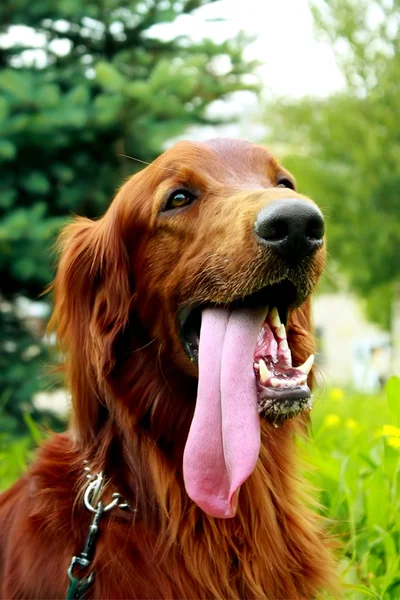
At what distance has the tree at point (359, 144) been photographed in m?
14.3

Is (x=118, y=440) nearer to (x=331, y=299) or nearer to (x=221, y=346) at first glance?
(x=221, y=346)

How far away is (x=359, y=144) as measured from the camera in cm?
1495

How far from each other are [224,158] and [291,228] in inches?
26.7

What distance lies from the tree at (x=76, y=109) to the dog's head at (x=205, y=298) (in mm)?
2111

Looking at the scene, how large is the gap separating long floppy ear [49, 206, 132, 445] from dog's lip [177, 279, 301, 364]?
0.26 m

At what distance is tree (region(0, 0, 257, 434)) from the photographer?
480 centimetres

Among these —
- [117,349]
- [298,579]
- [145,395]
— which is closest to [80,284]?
[117,349]

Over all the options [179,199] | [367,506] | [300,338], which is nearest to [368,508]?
[367,506]

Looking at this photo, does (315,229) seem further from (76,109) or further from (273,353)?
(76,109)

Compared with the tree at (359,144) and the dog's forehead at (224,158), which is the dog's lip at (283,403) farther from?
the tree at (359,144)

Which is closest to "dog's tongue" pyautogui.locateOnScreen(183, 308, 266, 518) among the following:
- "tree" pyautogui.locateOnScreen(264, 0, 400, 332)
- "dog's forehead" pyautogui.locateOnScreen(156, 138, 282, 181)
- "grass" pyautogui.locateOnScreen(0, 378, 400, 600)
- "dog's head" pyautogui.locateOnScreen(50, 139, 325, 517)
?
"dog's head" pyautogui.locateOnScreen(50, 139, 325, 517)

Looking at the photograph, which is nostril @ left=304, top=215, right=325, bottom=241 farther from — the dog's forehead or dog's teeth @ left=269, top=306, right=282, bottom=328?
the dog's forehead

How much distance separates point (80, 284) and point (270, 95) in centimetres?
1452

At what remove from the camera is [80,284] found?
105 inches
